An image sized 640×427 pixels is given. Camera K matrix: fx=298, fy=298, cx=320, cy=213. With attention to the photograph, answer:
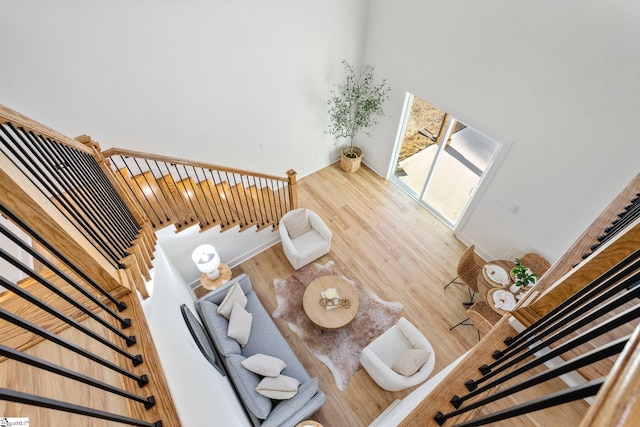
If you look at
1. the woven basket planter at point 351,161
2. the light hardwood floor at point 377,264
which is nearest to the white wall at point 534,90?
the light hardwood floor at point 377,264

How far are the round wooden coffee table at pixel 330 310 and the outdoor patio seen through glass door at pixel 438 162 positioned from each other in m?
2.46

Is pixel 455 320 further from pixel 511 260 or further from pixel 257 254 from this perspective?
pixel 257 254

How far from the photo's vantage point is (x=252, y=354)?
3.55 meters

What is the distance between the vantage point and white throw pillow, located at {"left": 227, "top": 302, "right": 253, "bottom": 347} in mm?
3471

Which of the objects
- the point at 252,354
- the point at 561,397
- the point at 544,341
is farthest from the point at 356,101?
the point at 561,397

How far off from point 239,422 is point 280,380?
1.69ft

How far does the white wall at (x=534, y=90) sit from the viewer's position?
9.46 ft

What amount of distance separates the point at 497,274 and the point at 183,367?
12.6 ft

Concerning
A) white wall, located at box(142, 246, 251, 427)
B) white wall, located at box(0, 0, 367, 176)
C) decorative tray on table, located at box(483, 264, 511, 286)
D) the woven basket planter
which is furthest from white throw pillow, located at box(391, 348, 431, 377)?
the woven basket planter

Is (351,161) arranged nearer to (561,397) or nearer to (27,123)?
(27,123)

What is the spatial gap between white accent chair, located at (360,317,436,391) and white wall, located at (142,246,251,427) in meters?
1.49

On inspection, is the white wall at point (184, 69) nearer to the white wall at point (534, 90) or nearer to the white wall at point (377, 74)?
the white wall at point (377, 74)

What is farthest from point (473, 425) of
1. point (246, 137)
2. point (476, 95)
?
point (246, 137)

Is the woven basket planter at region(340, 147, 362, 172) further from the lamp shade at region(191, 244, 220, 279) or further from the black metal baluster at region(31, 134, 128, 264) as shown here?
the black metal baluster at region(31, 134, 128, 264)
